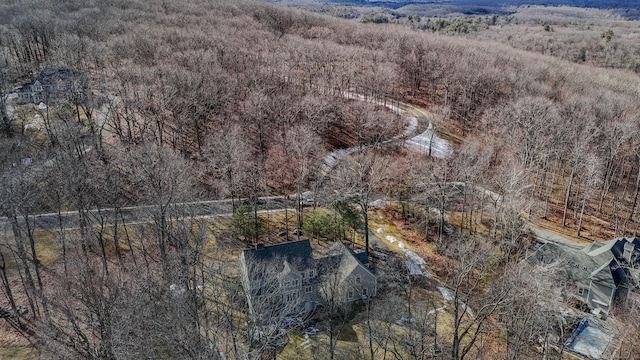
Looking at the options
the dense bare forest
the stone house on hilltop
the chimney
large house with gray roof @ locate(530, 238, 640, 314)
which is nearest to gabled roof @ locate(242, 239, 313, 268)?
the dense bare forest

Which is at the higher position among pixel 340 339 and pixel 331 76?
pixel 331 76

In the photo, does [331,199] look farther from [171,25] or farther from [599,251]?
[171,25]

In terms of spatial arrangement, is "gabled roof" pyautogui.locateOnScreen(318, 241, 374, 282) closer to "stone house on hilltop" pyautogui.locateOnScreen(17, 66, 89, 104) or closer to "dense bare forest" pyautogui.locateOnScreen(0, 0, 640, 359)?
"dense bare forest" pyautogui.locateOnScreen(0, 0, 640, 359)

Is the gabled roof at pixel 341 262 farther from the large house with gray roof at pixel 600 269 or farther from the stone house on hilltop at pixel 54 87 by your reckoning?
the stone house on hilltop at pixel 54 87

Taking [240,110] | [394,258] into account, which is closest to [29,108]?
[240,110]

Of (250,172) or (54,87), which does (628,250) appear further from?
(54,87)

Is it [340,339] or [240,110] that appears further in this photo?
[240,110]
